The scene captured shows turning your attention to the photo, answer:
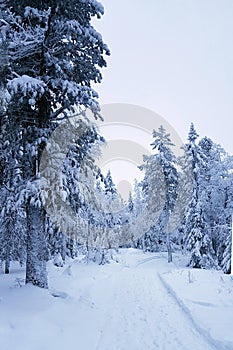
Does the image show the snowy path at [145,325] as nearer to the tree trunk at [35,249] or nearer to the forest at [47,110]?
the tree trunk at [35,249]

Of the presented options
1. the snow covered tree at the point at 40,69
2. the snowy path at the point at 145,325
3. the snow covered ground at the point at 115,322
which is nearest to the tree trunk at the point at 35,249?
the snow covered tree at the point at 40,69

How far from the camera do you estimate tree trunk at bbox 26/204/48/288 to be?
900 cm

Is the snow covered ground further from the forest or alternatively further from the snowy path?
the forest

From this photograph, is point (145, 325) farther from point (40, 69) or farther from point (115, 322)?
point (40, 69)

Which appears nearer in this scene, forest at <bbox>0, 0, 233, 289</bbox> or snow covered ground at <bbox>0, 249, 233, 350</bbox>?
snow covered ground at <bbox>0, 249, 233, 350</bbox>

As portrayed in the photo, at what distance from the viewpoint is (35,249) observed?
29.6 feet

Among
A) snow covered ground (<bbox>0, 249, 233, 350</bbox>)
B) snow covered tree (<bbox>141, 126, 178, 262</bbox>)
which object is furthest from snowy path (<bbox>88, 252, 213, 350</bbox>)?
snow covered tree (<bbox>141, 126, 178, 262</bbox>)

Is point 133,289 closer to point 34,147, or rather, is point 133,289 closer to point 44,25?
point 34,147

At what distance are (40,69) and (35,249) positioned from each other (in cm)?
606

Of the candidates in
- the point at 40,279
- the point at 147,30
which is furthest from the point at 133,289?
the point at 147,30

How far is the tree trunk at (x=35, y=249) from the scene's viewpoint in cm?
900

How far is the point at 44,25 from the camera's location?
9766 mm

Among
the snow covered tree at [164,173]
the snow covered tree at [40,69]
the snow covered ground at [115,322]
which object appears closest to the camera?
the snow covered ground at [115,322]

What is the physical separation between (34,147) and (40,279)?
4.24 meters
